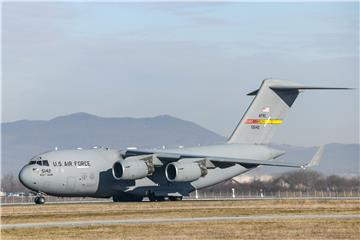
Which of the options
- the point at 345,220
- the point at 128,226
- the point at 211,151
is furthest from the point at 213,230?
the point at 211,151

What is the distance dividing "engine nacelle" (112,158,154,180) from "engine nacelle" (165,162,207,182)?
3.73 feet

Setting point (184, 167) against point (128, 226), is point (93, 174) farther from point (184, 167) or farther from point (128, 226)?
point (128, 226)

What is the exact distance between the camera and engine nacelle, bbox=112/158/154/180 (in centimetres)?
4862

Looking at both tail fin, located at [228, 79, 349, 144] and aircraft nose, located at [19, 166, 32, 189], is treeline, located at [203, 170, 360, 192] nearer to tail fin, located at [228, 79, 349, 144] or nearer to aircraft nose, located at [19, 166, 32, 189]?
tail fin, located at [228, 79, 349, 144]

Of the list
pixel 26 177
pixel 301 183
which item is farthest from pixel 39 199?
pixel 301 183

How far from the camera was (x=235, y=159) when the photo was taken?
51.1m

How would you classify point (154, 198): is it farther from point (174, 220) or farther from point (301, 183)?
point (301, 183)

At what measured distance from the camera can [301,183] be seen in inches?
2694

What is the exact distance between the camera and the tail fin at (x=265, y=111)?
55.9m

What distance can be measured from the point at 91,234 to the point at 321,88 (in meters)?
28.4

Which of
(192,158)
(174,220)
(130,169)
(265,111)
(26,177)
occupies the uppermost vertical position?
(265,111)

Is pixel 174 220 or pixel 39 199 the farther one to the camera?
pixel 39 199

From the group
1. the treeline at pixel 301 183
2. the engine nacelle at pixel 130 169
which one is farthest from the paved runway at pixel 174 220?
the treeline at pixel 301 183

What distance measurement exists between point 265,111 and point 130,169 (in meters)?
11.2
